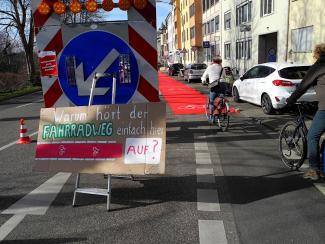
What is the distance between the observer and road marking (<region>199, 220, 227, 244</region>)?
383 centimetres

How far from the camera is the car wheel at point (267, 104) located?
40.7 feet

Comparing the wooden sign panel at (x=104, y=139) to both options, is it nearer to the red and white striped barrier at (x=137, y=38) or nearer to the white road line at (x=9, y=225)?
the white road line at (x=9, y=225)

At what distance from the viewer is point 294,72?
12.3m

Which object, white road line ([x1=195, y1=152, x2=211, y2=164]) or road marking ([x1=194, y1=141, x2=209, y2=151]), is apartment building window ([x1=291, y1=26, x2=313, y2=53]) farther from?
white road line ([x1=195, y1=152, x2=211, y2=164])

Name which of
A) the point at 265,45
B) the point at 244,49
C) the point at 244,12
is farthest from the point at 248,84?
the point at 244,12

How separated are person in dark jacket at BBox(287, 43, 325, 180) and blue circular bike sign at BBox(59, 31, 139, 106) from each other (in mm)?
2355

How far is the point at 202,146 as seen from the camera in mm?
8203

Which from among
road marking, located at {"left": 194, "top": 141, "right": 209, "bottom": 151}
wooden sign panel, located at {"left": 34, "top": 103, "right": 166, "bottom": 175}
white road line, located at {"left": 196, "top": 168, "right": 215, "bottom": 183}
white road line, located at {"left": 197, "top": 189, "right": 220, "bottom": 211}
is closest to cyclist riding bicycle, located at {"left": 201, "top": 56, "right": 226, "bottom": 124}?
road marking, located at {"left": 194, "top": 141, "right": 209, "bottom": 151}

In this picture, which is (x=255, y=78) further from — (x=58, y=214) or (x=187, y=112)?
(x=58, y=214)

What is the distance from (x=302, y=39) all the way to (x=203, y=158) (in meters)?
16.7

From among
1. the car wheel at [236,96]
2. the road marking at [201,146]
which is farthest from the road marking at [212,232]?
the car wheel at [236,96]

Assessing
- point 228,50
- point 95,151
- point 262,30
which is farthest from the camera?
point 228,50

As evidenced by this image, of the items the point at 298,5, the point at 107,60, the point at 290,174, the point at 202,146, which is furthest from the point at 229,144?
the point at 298,5

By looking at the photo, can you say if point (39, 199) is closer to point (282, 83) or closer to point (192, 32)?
point (282, 83)
